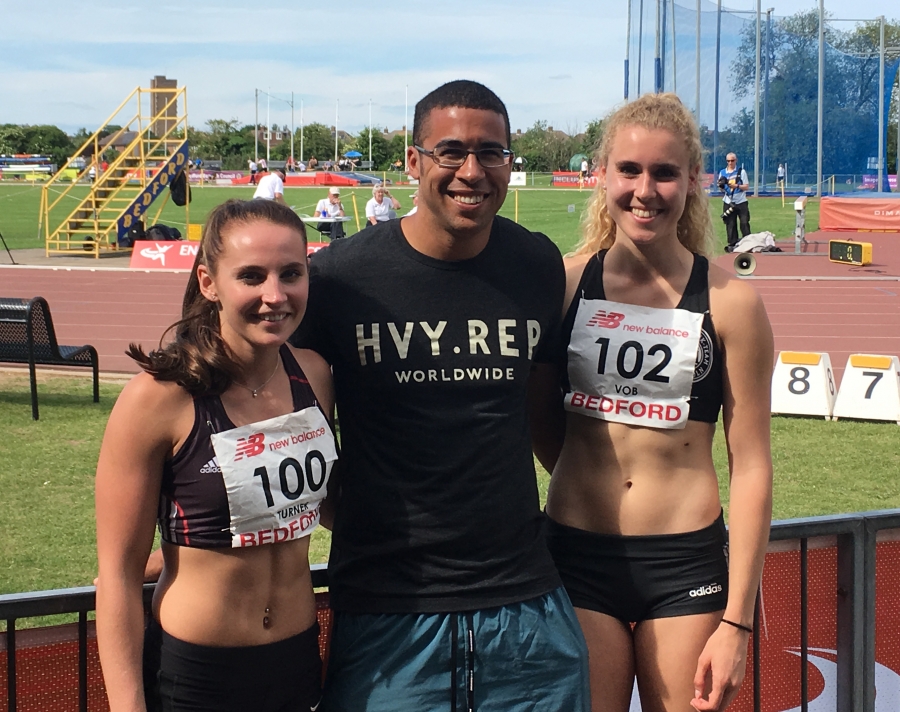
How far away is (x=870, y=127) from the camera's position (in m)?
43.4

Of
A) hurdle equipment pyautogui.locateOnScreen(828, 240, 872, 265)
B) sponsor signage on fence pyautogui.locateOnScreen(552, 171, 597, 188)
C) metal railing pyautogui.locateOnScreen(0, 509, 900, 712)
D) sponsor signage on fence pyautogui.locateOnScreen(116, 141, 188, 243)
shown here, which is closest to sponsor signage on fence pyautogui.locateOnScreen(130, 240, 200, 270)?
sponsor signage on fence pyautogui.locateOnScreen(116, 141, 188, 243)

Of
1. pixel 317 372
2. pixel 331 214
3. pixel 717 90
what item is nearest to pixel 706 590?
pixel 317 372

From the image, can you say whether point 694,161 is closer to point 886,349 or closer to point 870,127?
point 886,349

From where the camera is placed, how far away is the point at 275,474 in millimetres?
2285

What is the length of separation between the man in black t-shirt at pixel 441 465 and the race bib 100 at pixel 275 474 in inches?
5.1

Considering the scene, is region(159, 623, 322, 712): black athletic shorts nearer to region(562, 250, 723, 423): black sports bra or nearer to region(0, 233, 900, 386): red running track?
region(562, 250, 723, 423): black sports bra

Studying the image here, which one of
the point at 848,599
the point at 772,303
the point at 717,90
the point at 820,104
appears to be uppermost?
the point at 717,90

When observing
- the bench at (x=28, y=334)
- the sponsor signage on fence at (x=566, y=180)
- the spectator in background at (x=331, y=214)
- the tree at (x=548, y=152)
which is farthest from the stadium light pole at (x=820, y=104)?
the tree at (x=548, y=152)

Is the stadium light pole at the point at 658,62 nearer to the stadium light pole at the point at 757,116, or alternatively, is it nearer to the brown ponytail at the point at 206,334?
the stadium light pole at the point at 757,116

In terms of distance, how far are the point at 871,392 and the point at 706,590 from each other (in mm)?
7103

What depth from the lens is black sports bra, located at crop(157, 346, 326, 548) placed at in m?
2.23

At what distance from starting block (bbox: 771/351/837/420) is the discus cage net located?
34332 mm

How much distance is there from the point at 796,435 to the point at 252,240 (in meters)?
7.15

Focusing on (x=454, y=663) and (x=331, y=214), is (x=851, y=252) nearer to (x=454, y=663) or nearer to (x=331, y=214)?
(x=331, y=214)
